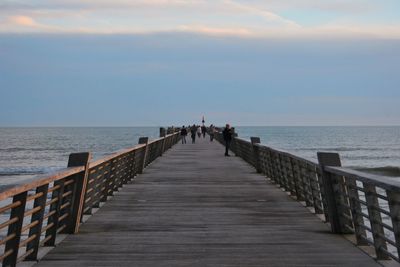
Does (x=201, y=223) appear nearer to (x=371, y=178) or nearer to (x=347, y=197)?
(x=347, y=197)

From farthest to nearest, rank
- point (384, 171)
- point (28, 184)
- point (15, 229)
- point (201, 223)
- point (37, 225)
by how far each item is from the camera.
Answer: point (384, 171) < point (201, 223) < point (37, 225) < point (15, 229) < point (28, 184)

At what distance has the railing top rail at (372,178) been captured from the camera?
6.61m

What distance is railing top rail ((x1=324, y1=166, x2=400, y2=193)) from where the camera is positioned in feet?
21.7

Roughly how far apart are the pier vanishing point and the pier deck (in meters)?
0.01

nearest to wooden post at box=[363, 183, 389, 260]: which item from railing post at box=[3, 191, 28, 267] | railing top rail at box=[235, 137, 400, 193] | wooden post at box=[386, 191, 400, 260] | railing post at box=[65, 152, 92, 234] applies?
railing top rail at box=[235, 137, 400, 193]

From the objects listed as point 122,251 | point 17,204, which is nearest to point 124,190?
point 122,251

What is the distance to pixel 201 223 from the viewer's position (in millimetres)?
10367

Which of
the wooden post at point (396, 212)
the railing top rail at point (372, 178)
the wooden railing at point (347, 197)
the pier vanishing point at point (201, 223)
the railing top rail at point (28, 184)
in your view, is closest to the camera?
the railing top rail at point (28, 184)

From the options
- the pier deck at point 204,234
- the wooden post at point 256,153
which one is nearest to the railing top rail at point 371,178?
the pier deck at point 204,234

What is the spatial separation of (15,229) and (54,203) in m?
1.88

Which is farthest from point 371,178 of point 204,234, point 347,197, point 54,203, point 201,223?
point 54,203

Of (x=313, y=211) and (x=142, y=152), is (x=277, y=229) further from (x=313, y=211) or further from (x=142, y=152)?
(x=142, y=152)

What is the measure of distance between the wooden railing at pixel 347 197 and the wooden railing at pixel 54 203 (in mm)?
3596

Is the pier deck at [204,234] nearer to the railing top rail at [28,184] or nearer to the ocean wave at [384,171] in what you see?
the railing top rail at [28,184]
